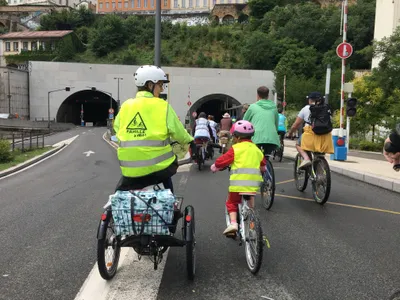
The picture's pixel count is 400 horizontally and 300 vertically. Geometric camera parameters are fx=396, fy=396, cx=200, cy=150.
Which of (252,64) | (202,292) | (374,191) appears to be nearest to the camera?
(202,292)

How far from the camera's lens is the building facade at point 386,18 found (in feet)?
108

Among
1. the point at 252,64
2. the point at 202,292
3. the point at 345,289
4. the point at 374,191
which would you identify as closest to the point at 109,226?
the point at 202,292

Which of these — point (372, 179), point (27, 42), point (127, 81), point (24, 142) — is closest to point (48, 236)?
point (372, 179)

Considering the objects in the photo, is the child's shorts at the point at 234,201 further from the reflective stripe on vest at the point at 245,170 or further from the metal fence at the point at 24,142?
the metal fence at the point at 24,142

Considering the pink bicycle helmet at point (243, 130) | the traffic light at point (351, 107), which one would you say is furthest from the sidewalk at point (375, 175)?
the pink bicycle helmet at point (243, 130)

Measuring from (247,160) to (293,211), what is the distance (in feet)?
8.20

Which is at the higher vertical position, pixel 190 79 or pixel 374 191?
pixel 190 79

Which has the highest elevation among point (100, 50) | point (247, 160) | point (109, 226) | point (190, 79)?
point (100, 50)

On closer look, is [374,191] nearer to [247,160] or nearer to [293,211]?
[293,211]

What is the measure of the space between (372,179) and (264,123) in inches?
172

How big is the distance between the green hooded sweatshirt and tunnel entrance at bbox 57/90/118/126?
57552 millimetres

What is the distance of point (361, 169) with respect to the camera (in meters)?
11.0

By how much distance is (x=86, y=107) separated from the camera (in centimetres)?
8225

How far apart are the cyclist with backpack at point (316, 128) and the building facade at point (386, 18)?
2761 cm
